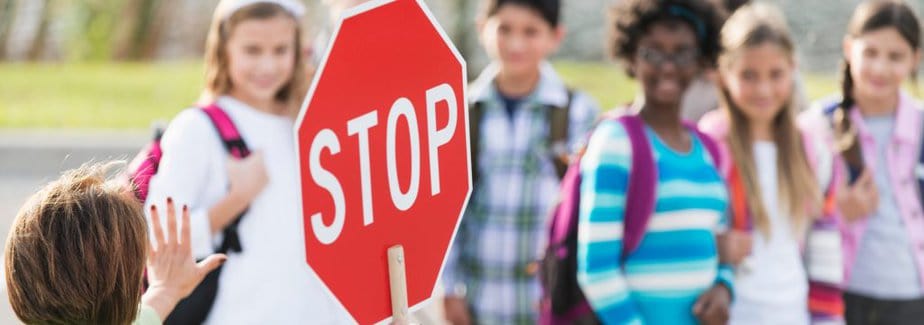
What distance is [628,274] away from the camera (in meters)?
3.49

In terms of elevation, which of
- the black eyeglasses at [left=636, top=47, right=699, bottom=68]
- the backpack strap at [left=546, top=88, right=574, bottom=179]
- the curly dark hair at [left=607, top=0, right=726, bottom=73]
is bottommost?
the backpack strap at [left=546, top=88, right=574, bottom=179]

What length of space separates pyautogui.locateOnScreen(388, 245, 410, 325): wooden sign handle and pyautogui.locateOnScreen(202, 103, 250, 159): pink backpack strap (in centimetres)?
127

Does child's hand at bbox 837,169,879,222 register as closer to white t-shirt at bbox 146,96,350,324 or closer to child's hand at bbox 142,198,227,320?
white t-shirt at bbox 146,96,350,324

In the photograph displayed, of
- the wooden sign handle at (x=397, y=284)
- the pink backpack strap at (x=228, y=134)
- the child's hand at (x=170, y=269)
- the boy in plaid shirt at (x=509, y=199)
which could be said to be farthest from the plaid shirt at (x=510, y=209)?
the wooden sign handle at (x=397, y=284)

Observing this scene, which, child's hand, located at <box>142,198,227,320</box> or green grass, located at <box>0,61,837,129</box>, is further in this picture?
green grass, located at <box>0,61,837,129</box>

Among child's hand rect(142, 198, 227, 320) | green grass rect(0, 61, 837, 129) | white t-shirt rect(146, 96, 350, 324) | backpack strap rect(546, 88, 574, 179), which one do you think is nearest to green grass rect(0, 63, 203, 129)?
green grass rect(0, 61, 837, 129)

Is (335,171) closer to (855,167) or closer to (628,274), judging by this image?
(628,274)

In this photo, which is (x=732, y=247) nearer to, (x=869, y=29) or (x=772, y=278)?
(x=772, y=278)

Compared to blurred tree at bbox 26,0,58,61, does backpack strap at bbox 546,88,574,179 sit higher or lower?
higher

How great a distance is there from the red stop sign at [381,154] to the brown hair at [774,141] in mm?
1726

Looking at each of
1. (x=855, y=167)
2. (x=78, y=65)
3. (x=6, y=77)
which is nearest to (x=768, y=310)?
(x=855, y=167)

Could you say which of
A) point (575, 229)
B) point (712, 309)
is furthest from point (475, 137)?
point (712, 309)

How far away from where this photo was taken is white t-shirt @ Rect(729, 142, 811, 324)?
149 inches

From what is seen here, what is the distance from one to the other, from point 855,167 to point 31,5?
449 inches
